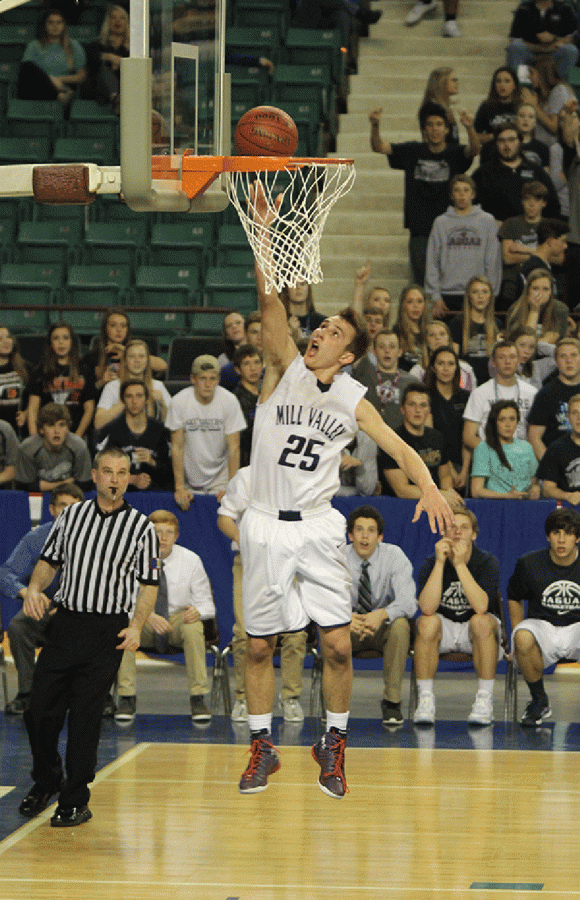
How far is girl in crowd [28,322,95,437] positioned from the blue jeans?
7.38 meters

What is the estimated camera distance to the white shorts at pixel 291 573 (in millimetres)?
6812

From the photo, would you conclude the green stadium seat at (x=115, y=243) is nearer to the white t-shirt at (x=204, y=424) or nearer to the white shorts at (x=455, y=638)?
the white t-shirt at (x=204, y=424)

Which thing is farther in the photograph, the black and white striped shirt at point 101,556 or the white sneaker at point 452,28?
the white sneaker at point 452,28

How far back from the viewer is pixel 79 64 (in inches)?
665

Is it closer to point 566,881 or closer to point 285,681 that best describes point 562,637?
point 285,681

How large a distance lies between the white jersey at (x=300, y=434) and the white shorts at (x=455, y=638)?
3.56 meters

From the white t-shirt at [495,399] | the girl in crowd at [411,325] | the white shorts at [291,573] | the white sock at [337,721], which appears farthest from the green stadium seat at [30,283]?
the white sock at [337,721]

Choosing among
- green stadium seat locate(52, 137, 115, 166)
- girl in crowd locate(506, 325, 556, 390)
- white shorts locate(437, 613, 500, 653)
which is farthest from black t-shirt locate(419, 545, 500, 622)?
green stadium seat locate(52, 137, 115, 166)

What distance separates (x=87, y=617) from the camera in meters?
7.91

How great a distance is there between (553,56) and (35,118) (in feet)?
20.1

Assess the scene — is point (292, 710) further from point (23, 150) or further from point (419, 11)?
point (419, 11)

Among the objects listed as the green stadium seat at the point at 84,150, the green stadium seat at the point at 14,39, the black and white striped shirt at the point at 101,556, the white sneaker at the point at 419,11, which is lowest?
the black and white striped shirt at the point at 101,556

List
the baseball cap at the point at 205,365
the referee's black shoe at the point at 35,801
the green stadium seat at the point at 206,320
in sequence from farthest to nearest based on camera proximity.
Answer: the green stadium seat at the point at 206,320 → the baseball cap at the point at 205,365 → the referee's black shoe at the point at 35,801

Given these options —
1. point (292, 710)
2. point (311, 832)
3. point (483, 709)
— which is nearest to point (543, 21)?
point (483, 709)
